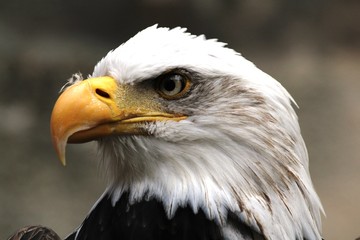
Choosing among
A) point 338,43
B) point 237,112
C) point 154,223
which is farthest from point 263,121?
point 338,43

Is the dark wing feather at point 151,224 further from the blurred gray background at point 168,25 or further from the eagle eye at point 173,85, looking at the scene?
the blurred gray background at point 168,25

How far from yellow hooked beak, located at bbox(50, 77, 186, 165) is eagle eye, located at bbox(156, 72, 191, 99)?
0.12 feet

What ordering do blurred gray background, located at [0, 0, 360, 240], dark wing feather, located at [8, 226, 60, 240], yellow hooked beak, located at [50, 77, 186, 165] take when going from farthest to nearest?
blurred gray background, located at [0, 0, 360, 240] < dark wing feather, located at [8, 226, 60, 240] < yellow hooked beak, located at [50, 77, 186, 165]

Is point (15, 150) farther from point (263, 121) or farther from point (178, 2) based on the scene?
point (263, 121)

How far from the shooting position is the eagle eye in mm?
1860

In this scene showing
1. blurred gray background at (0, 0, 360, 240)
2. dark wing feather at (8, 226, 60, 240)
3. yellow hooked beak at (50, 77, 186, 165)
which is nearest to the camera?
yellow hooked beak at (50, 77, 186, 165)

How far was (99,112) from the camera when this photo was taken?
1.79m

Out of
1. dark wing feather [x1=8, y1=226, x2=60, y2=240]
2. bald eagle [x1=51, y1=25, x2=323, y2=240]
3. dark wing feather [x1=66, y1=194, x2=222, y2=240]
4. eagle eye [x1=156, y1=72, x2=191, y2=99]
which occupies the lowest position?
dark wing feather [x1=8, y1=226, x2=60, y2=240]

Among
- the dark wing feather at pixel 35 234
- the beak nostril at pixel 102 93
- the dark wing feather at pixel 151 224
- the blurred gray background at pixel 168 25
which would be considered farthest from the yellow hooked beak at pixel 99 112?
the blurred gray background at pixel 168 25

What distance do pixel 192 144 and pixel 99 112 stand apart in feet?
0.83

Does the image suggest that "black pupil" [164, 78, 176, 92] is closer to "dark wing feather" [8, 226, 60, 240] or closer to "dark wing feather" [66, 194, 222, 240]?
"dark wing feather" [66, 194, 222, 240]

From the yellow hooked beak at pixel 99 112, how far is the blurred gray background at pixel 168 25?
2.75 m

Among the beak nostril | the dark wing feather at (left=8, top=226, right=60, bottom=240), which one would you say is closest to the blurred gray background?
the dark wing feather at (left=8, top=226, right=60, bottom=240)

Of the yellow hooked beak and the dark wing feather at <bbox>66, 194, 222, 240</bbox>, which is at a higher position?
the yellow hooked beak
